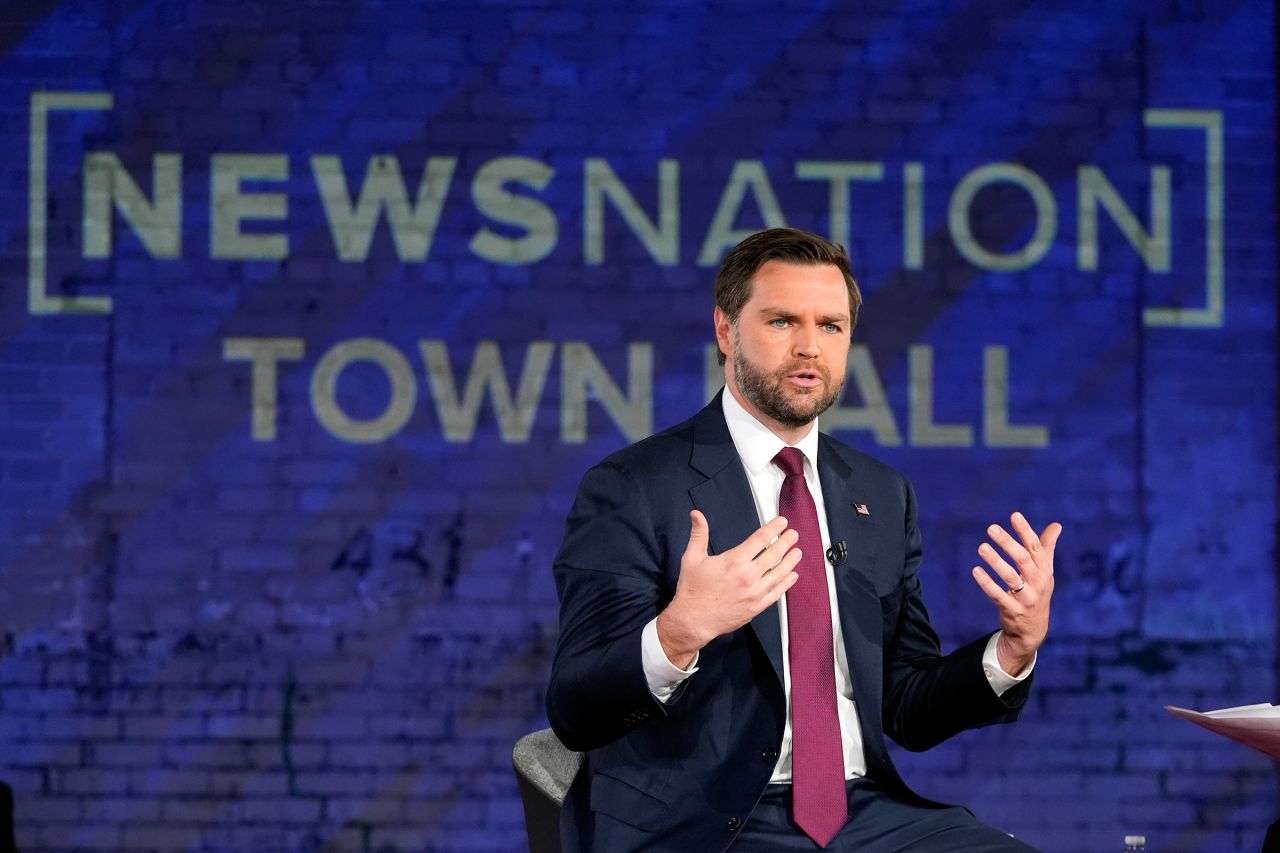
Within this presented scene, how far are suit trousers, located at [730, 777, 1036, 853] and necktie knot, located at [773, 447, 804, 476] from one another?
427 mm

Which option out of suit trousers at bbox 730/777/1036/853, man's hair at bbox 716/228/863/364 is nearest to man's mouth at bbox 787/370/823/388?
man's hair at bbox 716/228/863/364

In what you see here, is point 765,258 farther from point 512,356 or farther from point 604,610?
point 512,356

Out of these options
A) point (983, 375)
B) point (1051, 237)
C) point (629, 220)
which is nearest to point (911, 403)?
point (983, 375)

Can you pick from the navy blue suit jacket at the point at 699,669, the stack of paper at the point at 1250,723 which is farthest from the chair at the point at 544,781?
the stack of paper at the point at 1250,723

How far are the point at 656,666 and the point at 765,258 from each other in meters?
0.62

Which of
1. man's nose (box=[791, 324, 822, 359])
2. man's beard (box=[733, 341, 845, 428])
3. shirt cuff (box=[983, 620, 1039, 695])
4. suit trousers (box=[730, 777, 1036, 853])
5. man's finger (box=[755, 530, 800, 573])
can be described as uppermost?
man's nose (box=[791, 324, 822, 359])

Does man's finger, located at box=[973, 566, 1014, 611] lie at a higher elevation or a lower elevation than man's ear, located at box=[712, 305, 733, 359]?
lower

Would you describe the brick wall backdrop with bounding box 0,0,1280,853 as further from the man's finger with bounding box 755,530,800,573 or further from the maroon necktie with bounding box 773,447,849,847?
the man's finger with bounding box 755,530,800,573

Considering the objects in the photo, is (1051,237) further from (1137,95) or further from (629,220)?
(629,220)

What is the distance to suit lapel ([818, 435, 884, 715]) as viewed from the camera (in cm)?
199

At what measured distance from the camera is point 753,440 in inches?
81.4

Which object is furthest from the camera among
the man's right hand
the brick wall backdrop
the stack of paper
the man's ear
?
the brick wall backdrop

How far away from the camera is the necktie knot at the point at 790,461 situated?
205 cm

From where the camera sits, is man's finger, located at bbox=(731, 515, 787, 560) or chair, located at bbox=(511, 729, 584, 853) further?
chair, located at bbox=(511, 729, 584, 853)
